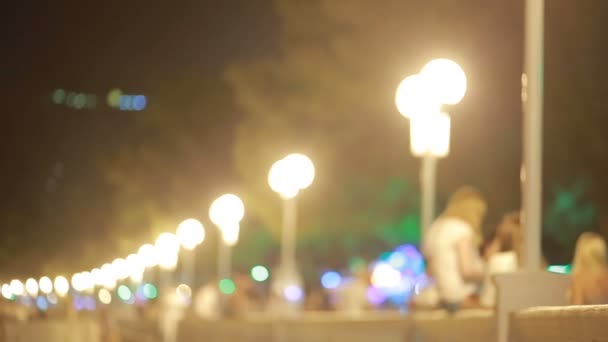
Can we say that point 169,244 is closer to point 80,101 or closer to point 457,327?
point 457,327

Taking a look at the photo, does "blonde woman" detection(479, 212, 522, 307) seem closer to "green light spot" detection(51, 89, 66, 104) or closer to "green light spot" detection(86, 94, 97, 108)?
"green light spot" detection(51, 89, 66, 104)

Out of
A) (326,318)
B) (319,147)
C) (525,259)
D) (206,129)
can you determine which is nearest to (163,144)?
(206,129)

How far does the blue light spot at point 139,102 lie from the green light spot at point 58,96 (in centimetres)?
1466

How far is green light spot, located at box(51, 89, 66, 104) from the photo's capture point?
9856 cm

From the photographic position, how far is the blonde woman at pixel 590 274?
11.2m

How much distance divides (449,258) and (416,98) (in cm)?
541

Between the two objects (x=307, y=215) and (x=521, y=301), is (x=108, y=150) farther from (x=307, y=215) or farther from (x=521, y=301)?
(x=521, y=301)

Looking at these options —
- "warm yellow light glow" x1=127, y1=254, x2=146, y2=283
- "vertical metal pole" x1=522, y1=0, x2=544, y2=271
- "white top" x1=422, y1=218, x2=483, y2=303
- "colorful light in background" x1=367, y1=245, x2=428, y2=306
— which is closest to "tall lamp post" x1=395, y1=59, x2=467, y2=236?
"colorful light in background" x1=367, y1=245, x2=428, y2=306

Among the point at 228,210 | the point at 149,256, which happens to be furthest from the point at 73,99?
the point at 228,210

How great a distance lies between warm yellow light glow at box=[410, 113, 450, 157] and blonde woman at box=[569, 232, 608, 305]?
16.8 ft

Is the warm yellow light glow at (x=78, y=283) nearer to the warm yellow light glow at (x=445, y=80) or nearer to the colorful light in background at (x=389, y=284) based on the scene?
the colorful light in background at (x=389, y=284)

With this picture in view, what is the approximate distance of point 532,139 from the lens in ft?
33.5

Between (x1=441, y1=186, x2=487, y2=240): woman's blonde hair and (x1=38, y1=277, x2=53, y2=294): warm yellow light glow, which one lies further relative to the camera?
(x1=38, y1=277, x2=53, y2=294): warm yellow light glow

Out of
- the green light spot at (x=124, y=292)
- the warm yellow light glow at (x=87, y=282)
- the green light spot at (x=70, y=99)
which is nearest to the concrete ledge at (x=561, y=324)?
the green light spot at (x=124, y=292)
